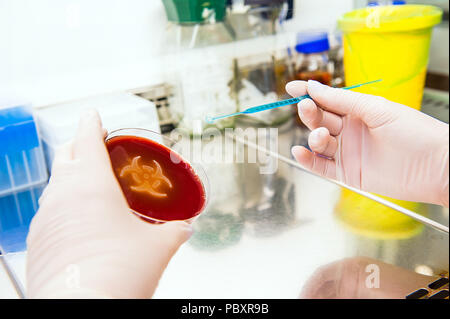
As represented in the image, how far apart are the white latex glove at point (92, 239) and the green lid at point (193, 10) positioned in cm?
94

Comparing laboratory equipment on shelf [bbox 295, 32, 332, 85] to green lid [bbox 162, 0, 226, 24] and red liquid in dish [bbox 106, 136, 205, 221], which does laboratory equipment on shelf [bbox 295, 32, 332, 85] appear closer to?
green lid [bbox 162, 0, 226, 24]

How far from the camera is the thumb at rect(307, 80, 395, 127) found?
0.94 metres

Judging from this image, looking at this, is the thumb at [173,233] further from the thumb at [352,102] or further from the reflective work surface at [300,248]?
the thumb at [352,102]

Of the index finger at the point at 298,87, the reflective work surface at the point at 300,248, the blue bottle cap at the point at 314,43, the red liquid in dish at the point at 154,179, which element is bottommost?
the reflective work surface at the point at 300,248

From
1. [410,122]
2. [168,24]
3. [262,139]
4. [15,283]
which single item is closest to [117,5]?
[168,24]

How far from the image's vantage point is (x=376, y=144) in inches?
39.0

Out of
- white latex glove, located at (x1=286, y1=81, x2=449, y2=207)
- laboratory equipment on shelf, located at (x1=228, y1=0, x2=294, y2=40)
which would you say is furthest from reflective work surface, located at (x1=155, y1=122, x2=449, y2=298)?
laboratory equipment on shelf, located at (x1=228, y1=0, x2=294, y2=40)

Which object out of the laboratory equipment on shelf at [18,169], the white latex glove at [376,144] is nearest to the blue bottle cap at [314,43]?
the white latex glove at [376,144]

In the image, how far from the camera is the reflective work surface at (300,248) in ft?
3.19

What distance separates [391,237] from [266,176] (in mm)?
502

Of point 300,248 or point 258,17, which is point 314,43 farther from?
point 300,248

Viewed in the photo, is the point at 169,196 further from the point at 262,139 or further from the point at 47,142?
the point at 262,139

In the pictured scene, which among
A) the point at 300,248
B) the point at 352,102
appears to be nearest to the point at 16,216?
the point at 300,248

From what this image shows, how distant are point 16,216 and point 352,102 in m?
0.98
